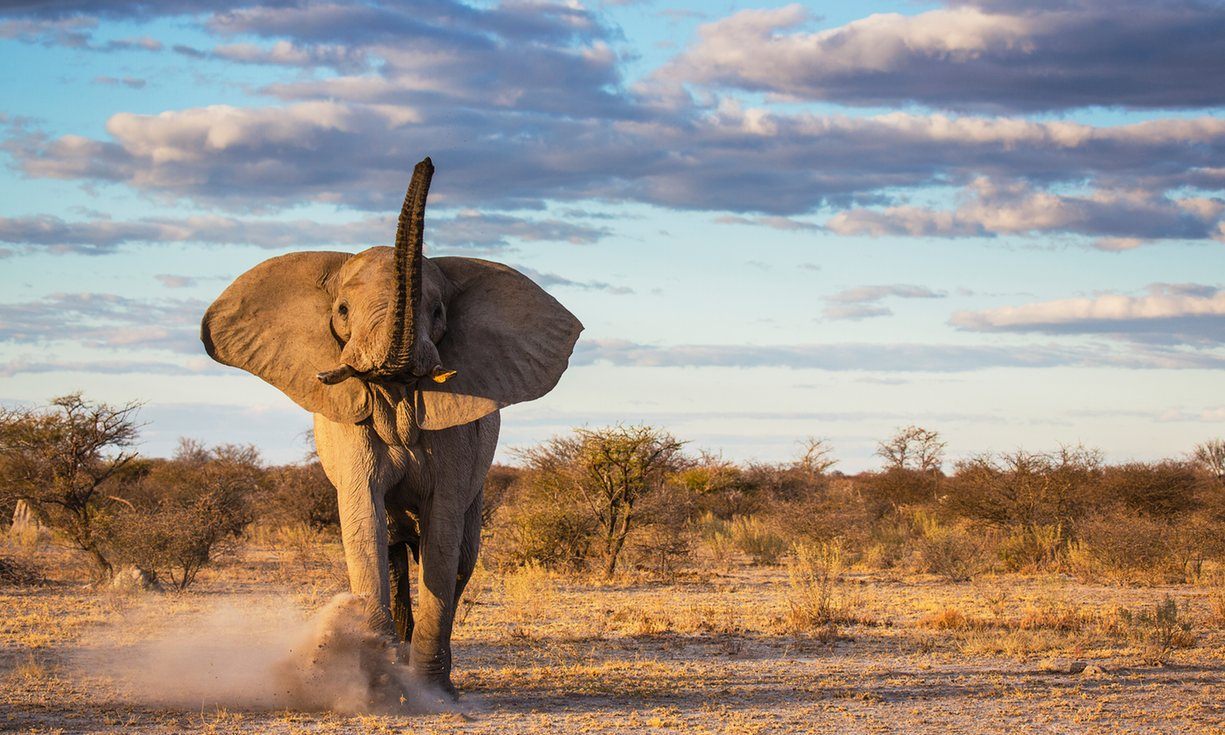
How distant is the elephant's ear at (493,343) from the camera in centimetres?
842

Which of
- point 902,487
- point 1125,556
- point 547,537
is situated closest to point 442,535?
point 547,537

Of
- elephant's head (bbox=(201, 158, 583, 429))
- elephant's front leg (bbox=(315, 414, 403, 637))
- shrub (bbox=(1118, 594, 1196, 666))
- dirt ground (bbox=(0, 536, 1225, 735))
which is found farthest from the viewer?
shrub (bbox=(1118, 594, 1196, 666))

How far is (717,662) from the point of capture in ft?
38.7

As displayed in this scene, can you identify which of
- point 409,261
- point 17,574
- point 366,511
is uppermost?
point 409,261

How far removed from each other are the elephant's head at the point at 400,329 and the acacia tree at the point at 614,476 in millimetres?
12118

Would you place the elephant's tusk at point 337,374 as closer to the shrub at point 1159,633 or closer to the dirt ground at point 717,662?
the dirt ground at point 717,662

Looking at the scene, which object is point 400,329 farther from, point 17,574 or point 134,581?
point 17,574

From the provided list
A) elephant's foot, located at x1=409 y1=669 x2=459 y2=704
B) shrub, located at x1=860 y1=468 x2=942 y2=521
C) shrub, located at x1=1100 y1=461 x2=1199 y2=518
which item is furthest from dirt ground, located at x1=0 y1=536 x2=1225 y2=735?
shrub, located at x1=860 y1=468 x2=942 y2=521

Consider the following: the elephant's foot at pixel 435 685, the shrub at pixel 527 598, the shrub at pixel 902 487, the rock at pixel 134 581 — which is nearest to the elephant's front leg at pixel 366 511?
the elephant's foot at pixel 435 685

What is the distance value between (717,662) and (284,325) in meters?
5.15

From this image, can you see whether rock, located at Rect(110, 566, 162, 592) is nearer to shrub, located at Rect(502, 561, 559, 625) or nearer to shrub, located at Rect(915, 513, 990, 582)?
shrub, located at Rect(502, 561, 559, 625)

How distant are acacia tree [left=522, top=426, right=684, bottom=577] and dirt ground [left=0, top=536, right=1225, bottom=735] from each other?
2199 mm

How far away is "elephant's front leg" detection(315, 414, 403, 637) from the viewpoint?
8.22 meters

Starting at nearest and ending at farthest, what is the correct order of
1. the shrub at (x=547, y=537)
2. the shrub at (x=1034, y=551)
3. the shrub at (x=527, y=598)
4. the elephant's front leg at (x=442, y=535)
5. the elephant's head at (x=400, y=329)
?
the elephant's head at (x=400, y=329), the elephant's front leg at (x=442, y=535), the shrub at (x=527, y=598), the shrub at (x=547, y=537), the shrub at (x=1034, y=551)
